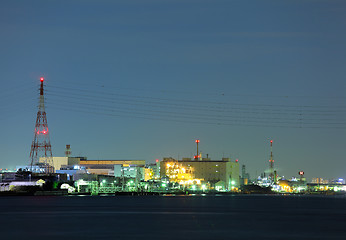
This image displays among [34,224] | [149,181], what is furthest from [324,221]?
[149,181]

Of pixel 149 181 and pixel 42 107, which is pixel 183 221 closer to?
pixel 42 107

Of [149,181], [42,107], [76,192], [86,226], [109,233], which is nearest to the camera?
A: [109,233]

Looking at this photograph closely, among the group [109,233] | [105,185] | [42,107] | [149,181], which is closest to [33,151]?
[42,107]

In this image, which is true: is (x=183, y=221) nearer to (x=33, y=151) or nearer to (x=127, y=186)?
(x=33, y=151)

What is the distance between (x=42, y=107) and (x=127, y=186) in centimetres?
6976

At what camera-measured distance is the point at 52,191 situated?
497ft

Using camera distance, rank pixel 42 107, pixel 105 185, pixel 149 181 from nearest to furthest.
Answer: pixel 42 107 → pixel 105 185 → pixel 149 181

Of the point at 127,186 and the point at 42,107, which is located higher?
the point at 42,107

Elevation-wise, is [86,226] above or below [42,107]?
below

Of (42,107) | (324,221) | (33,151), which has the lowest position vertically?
(324,221)

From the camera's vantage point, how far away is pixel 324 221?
192 feet

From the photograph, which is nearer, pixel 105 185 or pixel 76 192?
pixel 76 192

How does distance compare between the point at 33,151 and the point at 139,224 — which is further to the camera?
the point at 33,151

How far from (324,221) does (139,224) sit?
19.2 metres
